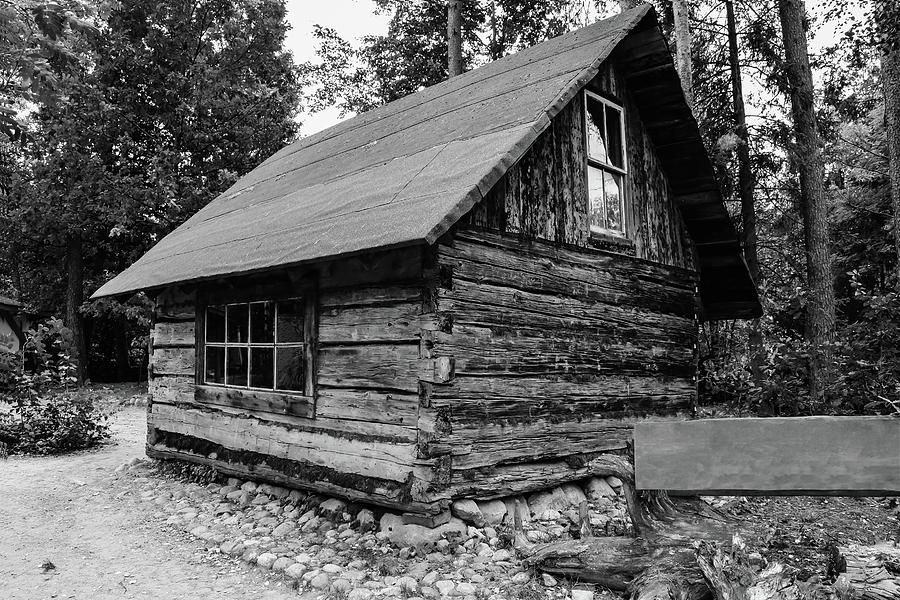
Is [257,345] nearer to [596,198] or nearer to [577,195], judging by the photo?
[577,195]

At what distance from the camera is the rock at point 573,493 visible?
7.32 meters

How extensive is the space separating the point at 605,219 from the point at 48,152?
1921cm

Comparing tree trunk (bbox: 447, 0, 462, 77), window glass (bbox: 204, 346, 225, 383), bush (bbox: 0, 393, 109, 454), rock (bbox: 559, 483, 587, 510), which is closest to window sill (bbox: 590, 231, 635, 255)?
rock (bbox: 559, 483, 587, 510)

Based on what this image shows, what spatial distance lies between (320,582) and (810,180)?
12.6 m

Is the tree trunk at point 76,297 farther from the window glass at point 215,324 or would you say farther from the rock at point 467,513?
the rock at point 467,513

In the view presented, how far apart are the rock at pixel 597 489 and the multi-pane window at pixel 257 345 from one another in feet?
11.4

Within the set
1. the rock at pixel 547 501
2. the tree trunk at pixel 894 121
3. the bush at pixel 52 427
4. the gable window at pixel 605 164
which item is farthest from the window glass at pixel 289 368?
the tree trunk at pixel 894 121

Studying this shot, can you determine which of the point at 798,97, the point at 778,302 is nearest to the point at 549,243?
the point at 798,97

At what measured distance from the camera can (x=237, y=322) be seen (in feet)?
27.8

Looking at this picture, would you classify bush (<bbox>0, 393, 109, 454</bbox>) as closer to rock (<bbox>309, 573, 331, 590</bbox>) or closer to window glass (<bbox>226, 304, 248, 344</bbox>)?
window glass (<bbox>226, 304, 248, 344</bbox>)

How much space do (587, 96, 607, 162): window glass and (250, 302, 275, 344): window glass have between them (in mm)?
4362

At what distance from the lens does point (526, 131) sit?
6.25 metres

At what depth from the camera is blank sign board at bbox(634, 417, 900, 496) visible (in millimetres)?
2162

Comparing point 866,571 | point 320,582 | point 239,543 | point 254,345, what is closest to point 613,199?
point 254,345
